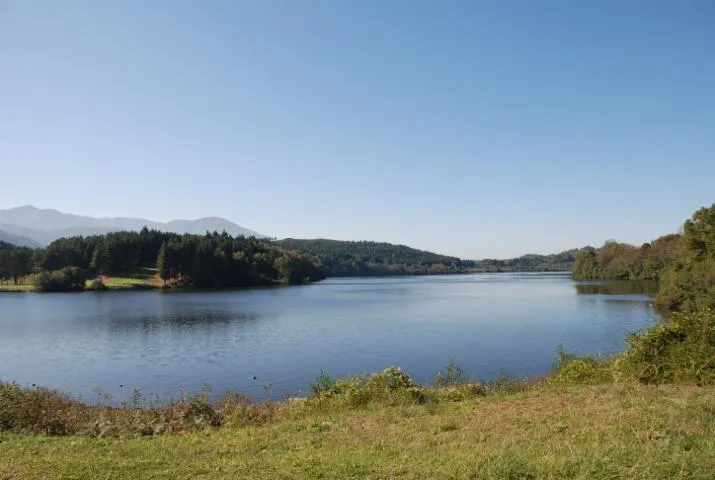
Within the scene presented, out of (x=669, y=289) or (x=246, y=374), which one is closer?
(x=246, y=374)

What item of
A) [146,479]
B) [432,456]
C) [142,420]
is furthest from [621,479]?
[142,420]

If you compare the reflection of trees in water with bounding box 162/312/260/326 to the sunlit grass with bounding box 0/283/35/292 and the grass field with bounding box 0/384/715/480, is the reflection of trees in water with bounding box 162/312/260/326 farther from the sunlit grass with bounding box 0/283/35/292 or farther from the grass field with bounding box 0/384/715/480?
the sunlit grass with bounding box 0/283/35/292

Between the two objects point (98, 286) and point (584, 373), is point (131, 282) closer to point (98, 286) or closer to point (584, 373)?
point (98, 286)

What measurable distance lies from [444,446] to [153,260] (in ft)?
539

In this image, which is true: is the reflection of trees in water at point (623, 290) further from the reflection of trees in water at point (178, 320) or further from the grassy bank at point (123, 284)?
the grassy bank at point (123, 284)

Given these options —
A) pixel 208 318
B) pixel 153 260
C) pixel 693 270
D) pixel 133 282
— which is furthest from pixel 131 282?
pixel 693 270

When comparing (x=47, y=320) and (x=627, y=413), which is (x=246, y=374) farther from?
(x=47, y=320)

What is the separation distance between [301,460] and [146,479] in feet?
8.40

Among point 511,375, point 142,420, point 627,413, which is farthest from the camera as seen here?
point 511,375

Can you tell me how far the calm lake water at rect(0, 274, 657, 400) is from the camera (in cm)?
3150

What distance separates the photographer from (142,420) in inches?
595

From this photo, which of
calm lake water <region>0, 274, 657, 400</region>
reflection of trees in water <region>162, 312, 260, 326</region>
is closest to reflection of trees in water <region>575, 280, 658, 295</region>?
calm lake water <region>0, 274, 657, 400</region>

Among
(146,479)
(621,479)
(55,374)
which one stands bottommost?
(55,374)

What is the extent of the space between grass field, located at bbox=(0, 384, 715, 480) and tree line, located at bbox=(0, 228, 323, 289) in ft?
448
